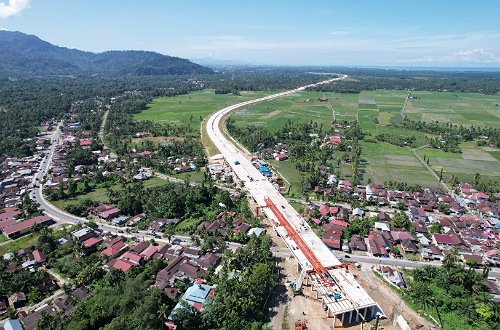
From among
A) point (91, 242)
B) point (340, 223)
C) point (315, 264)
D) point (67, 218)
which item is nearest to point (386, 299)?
point (315, 264)

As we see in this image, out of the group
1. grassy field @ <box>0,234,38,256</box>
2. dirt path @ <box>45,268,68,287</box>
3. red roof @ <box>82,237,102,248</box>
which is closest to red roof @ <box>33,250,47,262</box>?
dirt path @ <box>45,268,68,287</box>

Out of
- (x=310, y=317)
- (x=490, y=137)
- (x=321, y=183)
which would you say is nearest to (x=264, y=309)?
(x=310, y=317)

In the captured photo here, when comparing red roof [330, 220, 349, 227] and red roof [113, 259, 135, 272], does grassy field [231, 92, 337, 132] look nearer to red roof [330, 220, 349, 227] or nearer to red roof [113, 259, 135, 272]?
red roof [330, 220, 349, 227]

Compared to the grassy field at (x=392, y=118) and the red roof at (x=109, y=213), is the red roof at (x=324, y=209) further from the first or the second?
the red roof at (x=109, y=213)

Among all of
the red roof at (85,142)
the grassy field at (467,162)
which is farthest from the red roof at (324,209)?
the red roof at (85,142)

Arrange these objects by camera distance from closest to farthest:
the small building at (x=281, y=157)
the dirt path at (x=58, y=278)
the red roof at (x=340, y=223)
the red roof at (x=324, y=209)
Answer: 1. the dirt path at (x=58, y=278)
2. the red roof at (x=340, y=223)
3. the red roof at (x=324, y=209)
4. the small building at (x=281, y=157)

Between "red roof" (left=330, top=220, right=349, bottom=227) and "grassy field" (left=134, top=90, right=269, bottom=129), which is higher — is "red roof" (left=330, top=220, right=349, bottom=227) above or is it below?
below

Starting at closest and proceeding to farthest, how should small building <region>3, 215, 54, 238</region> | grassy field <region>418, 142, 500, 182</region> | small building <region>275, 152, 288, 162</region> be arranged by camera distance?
1. small building <region>3, 215, 54, 238</region>
2. grassy field <region>418, 142, 500, 182</region>
3. small building <region>275, 152, 288, 162</region>
